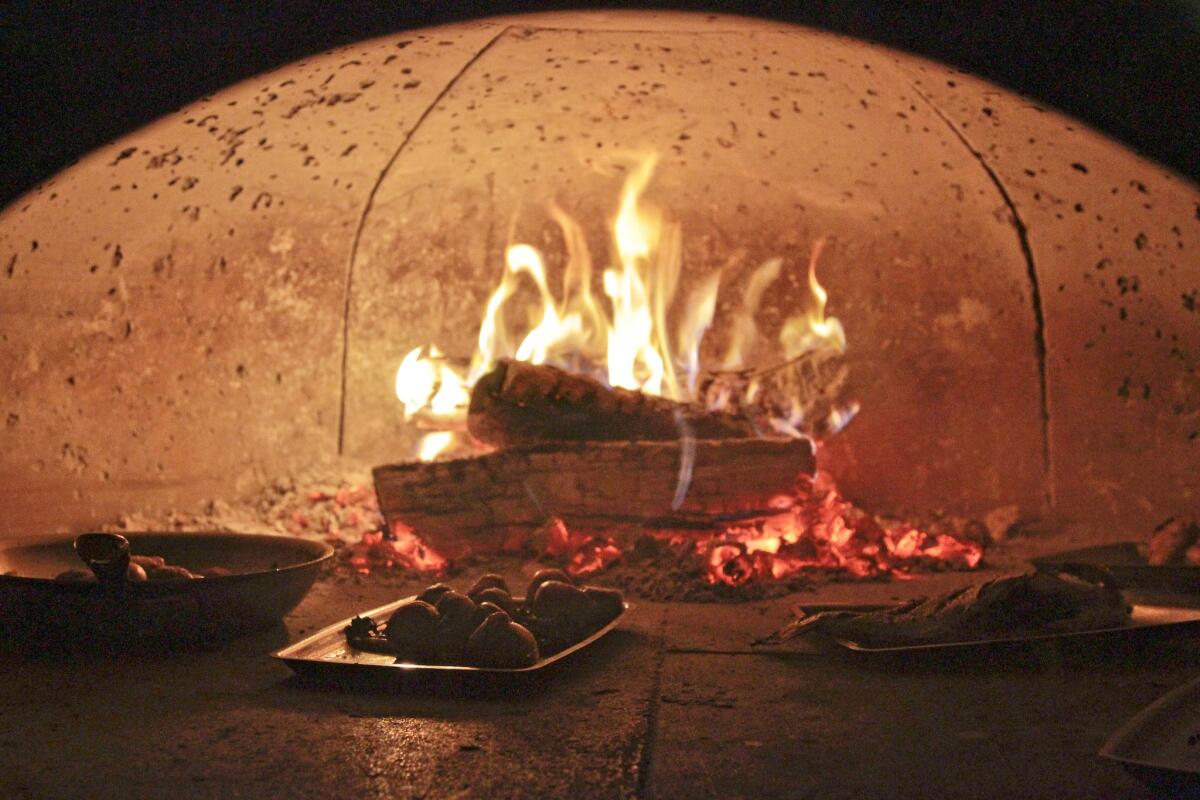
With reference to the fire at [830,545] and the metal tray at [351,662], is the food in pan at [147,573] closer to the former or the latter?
the metal tray at [351,662]

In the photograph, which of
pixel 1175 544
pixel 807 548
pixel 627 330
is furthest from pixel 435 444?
pixel 1175 544

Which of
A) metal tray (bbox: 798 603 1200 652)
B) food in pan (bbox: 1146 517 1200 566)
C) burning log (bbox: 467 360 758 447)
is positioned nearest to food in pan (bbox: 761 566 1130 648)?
metal tray (bbox: 798 603 1200 652)

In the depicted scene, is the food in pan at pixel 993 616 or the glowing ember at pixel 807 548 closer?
the food in pan at pixel 993 616

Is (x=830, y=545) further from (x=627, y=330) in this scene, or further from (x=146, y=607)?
(x=146, y=607)

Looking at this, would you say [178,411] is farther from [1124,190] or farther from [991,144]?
[1124,190]

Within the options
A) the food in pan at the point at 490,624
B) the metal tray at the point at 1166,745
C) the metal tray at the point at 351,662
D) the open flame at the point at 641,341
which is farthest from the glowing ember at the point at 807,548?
the metal tray at the point at 1166,745

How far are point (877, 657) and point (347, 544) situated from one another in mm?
1976

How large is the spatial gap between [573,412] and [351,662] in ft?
5.45

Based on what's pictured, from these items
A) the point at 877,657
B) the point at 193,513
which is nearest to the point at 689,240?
the point at 193,513

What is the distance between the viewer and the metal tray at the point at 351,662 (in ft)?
6.24

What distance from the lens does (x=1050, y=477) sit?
13.5ft

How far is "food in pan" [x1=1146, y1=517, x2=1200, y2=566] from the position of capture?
3.14 meters

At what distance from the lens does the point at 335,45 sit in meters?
3.26

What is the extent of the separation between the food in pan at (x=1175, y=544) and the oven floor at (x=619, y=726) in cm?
93
